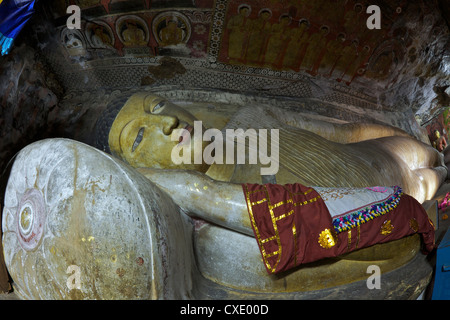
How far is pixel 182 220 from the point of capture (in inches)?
78.5

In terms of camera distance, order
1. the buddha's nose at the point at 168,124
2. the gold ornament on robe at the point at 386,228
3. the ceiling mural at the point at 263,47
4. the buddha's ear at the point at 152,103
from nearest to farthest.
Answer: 1. the gold ornament on robe at the point at 386,228
2. the buddha's nose at the point at 168,124
3. the buddha's ear at the point at 152,103
4. the ceiling mural at the point at 263,47

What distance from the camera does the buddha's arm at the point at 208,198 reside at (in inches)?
76.4

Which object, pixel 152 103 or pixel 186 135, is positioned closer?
pixel 186 135

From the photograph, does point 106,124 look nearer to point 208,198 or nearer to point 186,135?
point 186,135

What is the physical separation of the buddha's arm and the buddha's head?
32 cm

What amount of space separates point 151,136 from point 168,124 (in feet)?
0.44

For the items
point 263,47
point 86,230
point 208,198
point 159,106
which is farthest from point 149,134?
point 263,47

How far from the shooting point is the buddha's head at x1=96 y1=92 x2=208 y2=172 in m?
2.37

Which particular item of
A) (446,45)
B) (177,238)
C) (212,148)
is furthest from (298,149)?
(446,45)

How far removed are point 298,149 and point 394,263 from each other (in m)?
1.09

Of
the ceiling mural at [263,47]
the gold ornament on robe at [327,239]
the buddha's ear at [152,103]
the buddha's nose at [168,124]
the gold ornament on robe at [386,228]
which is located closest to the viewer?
the gold ornament on robe at [327,239]

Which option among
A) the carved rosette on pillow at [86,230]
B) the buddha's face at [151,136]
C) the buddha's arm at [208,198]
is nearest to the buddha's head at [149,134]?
the buddha's face at [151,136]

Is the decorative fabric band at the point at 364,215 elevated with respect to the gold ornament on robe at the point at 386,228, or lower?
elevated

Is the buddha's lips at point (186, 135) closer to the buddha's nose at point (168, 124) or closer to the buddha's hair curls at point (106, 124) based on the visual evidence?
the buddha's nose at point (168, 124)
